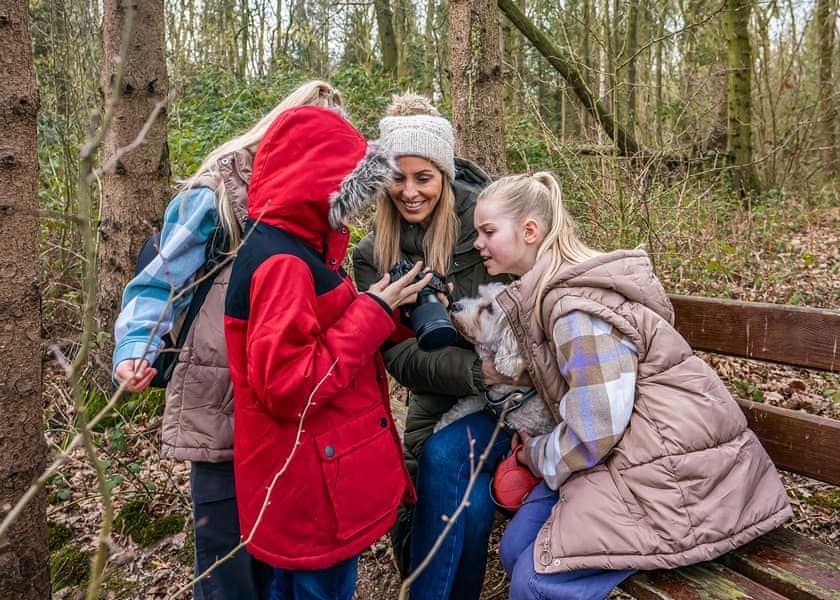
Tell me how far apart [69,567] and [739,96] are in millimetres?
9233

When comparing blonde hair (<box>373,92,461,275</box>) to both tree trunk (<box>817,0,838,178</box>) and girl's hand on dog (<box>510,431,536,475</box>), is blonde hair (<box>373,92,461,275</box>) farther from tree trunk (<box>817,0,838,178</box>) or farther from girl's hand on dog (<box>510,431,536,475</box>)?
tree trunk (<box>817,0,838,178</box>)

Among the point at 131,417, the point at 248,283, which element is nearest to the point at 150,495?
the point at 131,417

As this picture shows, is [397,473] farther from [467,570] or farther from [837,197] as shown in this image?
[837,197]

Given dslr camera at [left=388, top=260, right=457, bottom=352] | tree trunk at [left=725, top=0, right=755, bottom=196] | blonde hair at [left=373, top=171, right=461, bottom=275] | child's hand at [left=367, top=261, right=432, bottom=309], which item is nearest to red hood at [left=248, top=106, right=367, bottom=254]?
child's hand at [left=367, top=261, right=432, bottom=309]

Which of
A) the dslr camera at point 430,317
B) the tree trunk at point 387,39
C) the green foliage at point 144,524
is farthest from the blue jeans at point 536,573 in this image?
the tree trunk at point 387,39

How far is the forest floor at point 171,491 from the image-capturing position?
3.03 m

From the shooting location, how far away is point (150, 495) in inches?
136

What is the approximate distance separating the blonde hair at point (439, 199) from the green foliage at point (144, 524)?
1744 mm

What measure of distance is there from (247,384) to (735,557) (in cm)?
164

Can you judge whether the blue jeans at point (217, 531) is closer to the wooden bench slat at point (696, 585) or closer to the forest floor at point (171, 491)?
the forest floor at point (171, 491)

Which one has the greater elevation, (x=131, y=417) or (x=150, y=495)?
(x=131, y=417)

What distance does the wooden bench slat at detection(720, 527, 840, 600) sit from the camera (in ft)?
6.31

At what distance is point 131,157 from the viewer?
379cm

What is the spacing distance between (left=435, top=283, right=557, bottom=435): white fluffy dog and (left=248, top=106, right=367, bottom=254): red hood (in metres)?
0.72
